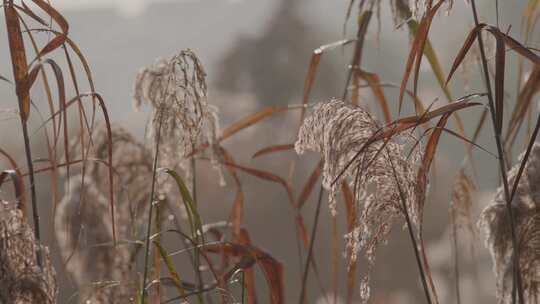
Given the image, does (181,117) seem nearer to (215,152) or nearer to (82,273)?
(215,152)

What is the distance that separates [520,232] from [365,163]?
0.83 ft

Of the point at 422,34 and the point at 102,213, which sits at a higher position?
the point at 422,34

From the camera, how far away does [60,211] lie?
1413 millimetres

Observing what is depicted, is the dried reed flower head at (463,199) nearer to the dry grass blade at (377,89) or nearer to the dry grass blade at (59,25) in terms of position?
the dry grass blade at (377,89)

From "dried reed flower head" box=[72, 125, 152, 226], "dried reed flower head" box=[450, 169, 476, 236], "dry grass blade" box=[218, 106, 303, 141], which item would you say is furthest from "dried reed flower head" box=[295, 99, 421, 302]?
"dried reed flower head" box=[72, 125, 152, 226]

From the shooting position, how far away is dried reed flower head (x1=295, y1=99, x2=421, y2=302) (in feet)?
2.86

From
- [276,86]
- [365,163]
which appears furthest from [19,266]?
[276,86]

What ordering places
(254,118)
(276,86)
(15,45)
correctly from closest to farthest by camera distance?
1. (15,45)
2. (254,118)
3. (276,86)

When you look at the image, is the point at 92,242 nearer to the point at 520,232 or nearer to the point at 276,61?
the point at 520,232

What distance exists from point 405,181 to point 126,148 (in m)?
0.77

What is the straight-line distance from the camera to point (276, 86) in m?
6.87

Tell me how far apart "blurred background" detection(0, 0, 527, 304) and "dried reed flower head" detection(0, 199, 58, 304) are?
364 centimetres

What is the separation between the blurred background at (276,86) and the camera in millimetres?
5312

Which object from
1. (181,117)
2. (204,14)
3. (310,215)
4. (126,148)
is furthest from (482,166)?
(181,117)
